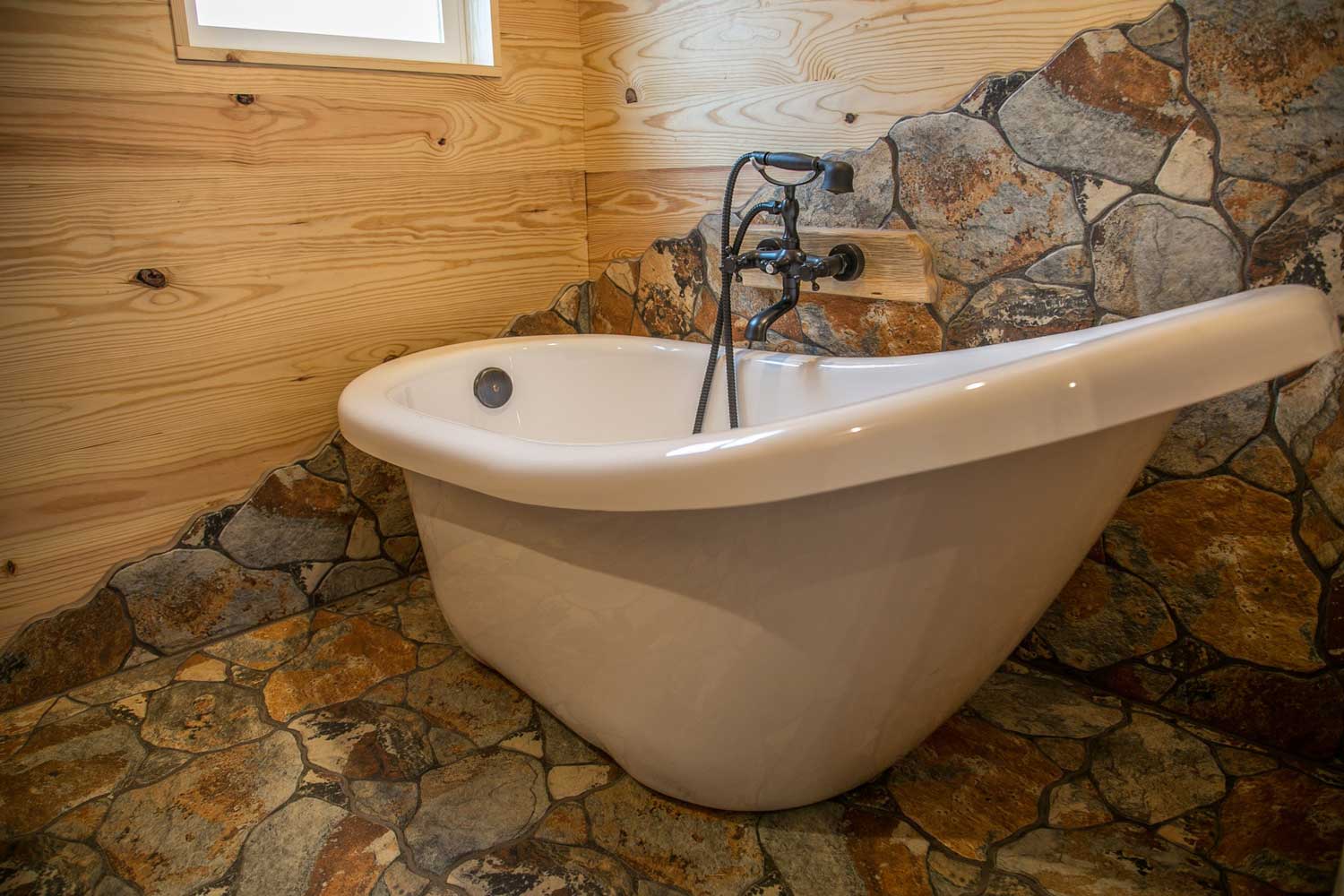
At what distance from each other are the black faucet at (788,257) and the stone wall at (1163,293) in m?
0.12

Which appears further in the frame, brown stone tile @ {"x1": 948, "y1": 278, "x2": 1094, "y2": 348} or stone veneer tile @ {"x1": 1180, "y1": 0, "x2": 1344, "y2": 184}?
brown stone tile @ {"x1": 948, "y1": 278, "x2": 1094, "y2": 348}

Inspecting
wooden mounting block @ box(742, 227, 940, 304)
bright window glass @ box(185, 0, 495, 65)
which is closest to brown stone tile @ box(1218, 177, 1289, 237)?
wooden mounting block @ box(742, 227, 940, 304)

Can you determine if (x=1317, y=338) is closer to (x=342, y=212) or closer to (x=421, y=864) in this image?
(x=421, y=864)

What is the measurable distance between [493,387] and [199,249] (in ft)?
1.95

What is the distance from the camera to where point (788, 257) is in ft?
4.73

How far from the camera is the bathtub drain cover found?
1.72m

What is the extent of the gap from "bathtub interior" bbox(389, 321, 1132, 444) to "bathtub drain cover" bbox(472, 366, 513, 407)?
12 millimetres

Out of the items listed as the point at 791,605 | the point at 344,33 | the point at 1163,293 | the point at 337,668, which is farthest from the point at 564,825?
the point at 344,33

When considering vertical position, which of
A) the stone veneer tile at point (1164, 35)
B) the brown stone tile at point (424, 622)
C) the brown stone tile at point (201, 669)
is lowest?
the brown stone tile at point (201, 669)

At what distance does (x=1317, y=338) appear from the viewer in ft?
2.39

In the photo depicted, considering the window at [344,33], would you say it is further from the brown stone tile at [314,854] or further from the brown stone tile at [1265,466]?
the brown stone tile at [1265,466]

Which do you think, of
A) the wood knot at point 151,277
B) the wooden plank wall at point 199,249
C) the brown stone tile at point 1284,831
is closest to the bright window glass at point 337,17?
the wooden plank wall at point 199,249

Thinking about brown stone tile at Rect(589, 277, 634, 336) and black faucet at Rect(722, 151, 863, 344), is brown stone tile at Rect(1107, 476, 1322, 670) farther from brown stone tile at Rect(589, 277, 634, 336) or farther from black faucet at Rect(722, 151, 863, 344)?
brown stone tile at Rect(589, 277, 634, 336)

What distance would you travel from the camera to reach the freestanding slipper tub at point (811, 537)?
2.40ft
